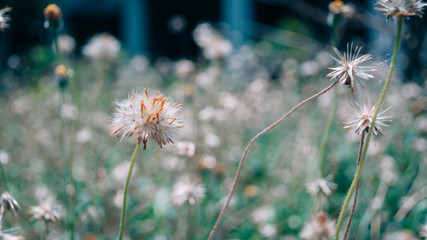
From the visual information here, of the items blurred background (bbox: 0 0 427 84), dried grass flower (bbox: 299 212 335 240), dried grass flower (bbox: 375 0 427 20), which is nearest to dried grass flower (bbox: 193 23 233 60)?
dried grass flower (bbox: 299 212 335 240)

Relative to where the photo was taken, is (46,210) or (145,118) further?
(46,210)

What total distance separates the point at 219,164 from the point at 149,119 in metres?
1.09

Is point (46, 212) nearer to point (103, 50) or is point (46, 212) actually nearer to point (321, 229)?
point (321, 229)

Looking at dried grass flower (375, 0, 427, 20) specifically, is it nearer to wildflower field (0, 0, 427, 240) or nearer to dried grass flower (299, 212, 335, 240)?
wildflower field (0, 0, 427, 240)

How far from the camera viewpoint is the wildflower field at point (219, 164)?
0.70 meters

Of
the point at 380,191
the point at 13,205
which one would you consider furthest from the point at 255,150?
the point at 13,205

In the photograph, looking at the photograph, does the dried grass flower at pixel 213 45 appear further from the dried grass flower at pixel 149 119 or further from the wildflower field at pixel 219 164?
the dried grass flower at pixel 149 119

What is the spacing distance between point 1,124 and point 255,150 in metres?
2.09

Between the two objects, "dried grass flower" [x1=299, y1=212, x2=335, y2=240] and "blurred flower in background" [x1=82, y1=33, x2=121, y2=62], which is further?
"blurred flower in background" [x1=82, y1=33, x2=121, y2=62]

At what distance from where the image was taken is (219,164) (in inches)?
68.1

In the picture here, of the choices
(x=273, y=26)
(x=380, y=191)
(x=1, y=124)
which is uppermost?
(x=273, y=26)

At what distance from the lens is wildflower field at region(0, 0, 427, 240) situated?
704 millimetres

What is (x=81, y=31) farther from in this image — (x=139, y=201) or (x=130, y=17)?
(x=139, y=201)

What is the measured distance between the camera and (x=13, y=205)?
0.75 meters
